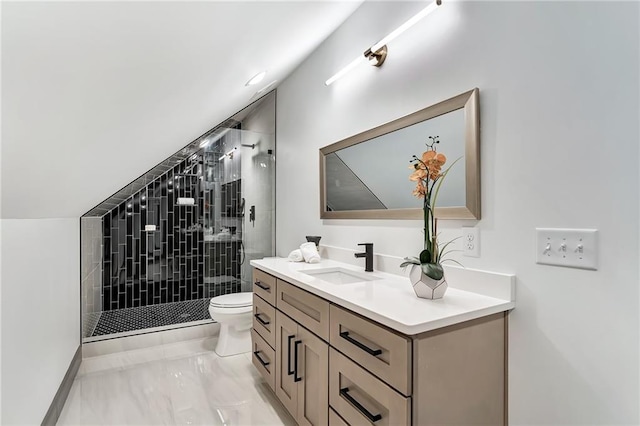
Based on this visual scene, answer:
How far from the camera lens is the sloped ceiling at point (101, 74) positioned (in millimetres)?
560

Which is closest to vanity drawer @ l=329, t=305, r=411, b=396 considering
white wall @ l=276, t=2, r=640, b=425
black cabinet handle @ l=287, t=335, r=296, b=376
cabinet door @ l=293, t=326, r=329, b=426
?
cabinet door @ l=293, t=326, r=329, b=426

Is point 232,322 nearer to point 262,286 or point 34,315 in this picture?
point 262,286

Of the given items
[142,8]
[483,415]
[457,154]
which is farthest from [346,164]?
[142,8]

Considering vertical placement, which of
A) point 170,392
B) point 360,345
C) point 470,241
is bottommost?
point 170,392

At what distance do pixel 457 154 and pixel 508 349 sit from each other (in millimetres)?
811

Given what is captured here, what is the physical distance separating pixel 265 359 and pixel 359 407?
3.43ft

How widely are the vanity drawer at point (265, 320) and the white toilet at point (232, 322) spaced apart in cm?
Result: 42

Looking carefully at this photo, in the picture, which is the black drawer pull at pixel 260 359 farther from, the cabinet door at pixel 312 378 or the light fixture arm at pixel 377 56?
the light fixture arm at pixel 377 56

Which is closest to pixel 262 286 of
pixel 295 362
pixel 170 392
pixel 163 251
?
pixel 295 362

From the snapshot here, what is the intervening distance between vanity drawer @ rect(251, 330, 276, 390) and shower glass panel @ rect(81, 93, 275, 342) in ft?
3.73

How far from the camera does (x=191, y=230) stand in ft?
12.6

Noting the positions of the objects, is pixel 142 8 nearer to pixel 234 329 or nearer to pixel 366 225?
pixel 366 225

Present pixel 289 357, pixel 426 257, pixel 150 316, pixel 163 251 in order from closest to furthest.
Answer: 1. pixel 426 257
2. pixel 289 357
3. pixel 150 316
4. pixel 163 251

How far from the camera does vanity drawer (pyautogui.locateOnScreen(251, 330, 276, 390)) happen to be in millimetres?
1991
